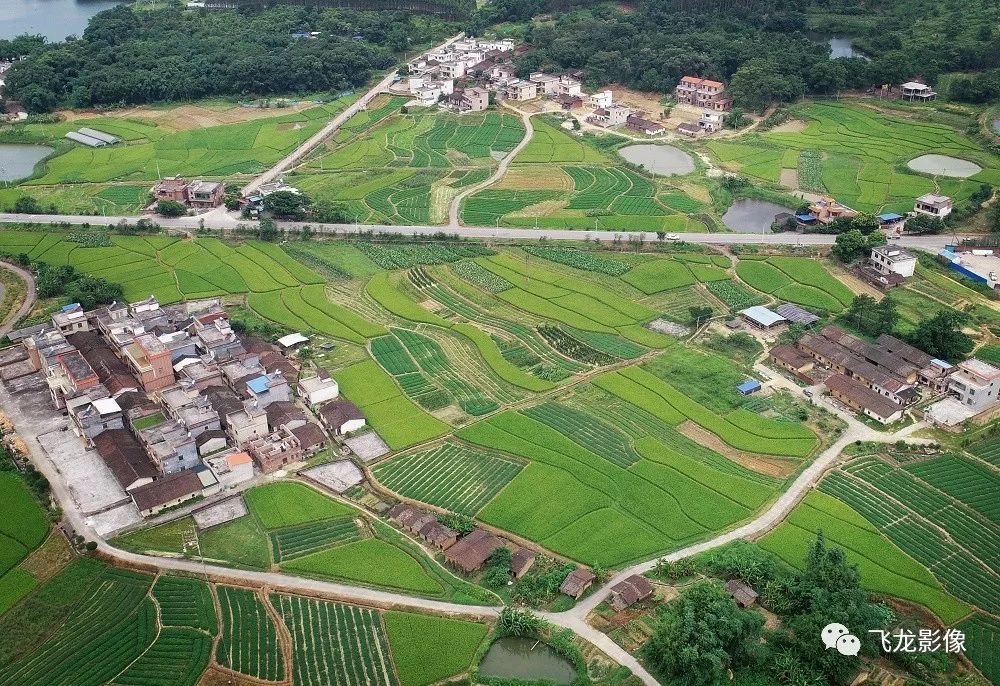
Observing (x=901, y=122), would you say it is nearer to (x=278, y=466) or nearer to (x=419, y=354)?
(x=419, y=354)

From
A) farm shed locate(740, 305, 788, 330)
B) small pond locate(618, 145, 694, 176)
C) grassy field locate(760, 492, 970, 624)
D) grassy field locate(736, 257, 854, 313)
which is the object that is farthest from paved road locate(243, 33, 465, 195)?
grassy field locate(760, 492, 970, 624)

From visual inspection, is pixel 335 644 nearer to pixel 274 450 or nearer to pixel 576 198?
pixel 274 450

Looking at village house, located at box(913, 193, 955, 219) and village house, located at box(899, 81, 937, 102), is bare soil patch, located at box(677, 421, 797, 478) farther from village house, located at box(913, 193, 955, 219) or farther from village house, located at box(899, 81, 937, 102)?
village house, located at box(899, 81, 937, 102)

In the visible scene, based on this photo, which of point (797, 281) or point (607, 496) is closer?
point (607, 496)

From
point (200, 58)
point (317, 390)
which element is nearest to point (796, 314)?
point (317, 390)

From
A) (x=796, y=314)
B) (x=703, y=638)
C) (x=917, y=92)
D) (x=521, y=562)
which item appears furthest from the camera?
(x=917, y=92)

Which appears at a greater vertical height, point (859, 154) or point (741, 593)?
point (859, 154)

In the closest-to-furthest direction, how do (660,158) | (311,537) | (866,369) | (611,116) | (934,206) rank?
(311,537), (866,369), (934,206), (660,158), (611,116)
